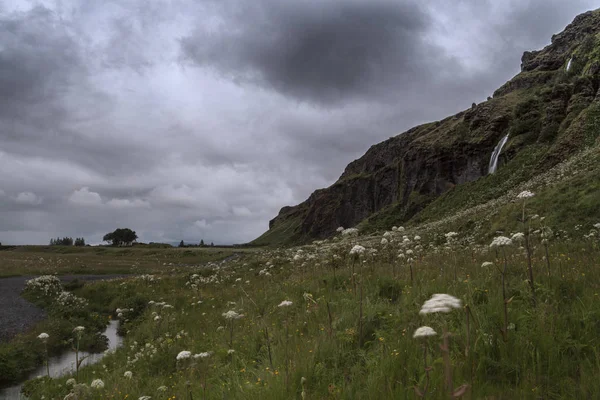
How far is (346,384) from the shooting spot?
3.88 metres

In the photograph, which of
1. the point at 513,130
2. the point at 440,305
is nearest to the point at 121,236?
the point at 513,130

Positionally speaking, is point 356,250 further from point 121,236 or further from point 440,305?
point 121,236

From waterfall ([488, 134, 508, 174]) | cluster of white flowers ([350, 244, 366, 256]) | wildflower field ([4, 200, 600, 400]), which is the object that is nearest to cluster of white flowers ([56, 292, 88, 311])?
wildflower field ([4, 200, 600, 400])

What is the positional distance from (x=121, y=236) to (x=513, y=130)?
14137 centimetres

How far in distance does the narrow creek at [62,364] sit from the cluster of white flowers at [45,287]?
990cm

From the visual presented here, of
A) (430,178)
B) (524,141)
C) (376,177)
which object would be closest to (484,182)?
(524,141)

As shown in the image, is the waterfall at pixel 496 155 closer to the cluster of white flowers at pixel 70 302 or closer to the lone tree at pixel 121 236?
the cluster of white flowers at pixel 70 302

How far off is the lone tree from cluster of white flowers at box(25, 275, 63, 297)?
5125 inches

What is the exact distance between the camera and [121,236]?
472 feet

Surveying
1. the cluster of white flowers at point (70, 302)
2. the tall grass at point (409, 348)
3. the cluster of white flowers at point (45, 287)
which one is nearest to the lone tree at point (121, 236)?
the cluster of white flowers at point (45, 287)

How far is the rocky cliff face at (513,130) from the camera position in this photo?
46.8 m

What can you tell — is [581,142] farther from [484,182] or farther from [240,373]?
[240,373]

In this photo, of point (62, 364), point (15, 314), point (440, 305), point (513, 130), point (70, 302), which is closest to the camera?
point (440, 305)

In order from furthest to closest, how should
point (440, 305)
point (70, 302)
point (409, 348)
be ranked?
1. point (70, 302)
2. point (409, 348)
3. point (440, 305)
